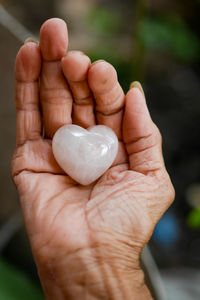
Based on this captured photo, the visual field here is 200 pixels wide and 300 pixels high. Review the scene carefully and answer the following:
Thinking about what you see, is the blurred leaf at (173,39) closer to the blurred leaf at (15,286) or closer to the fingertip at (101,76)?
the fingertip at (101,76)

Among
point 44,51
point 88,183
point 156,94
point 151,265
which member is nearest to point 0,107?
point 44,51

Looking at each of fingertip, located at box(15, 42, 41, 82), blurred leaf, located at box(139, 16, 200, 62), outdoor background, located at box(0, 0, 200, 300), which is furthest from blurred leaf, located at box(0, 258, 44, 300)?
blurred leaf, located at box(139, 16, 200, 62)

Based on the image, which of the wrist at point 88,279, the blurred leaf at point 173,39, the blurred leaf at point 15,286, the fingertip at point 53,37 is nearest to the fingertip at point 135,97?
the fingertip at point 53,37

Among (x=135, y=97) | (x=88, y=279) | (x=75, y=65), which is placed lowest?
(x=88, y=279)

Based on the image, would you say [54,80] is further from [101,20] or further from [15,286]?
[101,20]

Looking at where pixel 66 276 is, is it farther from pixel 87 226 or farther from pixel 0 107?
pixel 0 107

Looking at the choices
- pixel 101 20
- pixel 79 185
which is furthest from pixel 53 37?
pixel 101 20
